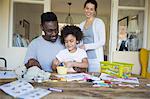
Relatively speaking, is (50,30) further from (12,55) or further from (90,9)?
(12,55)

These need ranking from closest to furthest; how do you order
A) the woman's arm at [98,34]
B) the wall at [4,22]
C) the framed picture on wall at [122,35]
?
the woman's arm at [98,34] → the wall at [4,22] → the framed picture on wall at [122,35]

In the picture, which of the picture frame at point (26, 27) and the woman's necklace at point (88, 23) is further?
the picture frame at point (26, 27)

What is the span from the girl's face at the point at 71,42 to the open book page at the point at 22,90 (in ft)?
2.90

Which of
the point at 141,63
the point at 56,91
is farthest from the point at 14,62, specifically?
the point at 56,91

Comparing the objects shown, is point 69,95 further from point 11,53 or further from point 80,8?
point 80,8

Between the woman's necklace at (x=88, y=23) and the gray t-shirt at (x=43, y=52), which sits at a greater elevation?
the woman's necklace at (x=88, y=23)

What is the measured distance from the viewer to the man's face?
219 cm

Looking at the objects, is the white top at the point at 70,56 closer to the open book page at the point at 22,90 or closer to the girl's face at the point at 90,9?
the girl's face at the point at 90,9

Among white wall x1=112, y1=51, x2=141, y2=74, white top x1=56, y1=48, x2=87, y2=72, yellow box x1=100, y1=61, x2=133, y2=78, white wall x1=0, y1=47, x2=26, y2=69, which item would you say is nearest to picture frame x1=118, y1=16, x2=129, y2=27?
white wall x1=112, y1=51, x2=141, y2=74

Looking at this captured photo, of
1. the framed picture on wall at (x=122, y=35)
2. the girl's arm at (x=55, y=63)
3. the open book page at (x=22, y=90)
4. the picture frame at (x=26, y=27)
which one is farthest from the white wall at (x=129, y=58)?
the open book page at (x=22, y=90)

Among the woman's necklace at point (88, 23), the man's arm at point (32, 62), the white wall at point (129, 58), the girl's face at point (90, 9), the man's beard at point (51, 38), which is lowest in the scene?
the white wall at point (129, 58)

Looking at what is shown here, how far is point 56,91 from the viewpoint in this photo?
3.92ft

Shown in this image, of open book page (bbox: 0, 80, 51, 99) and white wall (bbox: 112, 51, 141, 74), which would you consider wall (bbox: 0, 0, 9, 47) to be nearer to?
white wall (bbox: 112, 51, 141, 74)

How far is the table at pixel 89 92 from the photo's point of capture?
1147mm
